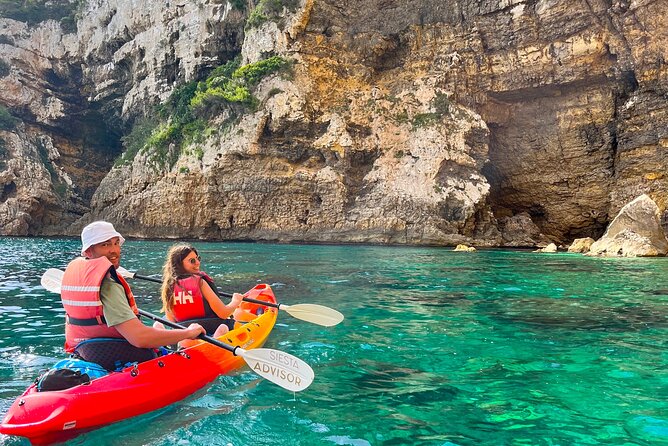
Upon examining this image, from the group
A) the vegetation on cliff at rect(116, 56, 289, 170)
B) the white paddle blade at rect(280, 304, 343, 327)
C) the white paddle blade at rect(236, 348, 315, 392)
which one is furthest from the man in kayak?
the vegetation on cliff at rect(116, 56, 289, 170)

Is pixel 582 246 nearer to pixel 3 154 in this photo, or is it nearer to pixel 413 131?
pixel 413 131

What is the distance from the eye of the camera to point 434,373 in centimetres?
503

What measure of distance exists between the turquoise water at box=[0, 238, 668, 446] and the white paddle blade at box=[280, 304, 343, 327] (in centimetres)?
28

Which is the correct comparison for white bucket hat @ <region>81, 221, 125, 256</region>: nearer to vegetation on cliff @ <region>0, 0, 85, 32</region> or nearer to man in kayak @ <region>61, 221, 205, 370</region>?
man in kayak @ <region>61, 221, 205, 370</region>

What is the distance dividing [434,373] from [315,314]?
2.21m

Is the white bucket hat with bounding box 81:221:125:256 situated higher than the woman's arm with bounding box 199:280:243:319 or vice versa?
the white bucket hat with bounding box 81:221:125:256

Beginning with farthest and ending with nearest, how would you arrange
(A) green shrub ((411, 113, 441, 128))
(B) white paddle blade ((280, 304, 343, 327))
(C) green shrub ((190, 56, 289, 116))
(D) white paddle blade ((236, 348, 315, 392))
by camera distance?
(C) green shrub ((190, 56, 289, 116)) < (A) green shrub ((411, 113, 441, 128)) < (B) white paddle blade ((280, 304, 343, 327)) < (D) white paddle blade ((236, 348, 315, 392))

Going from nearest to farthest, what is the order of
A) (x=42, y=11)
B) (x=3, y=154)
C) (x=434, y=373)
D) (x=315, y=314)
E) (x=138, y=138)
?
(x=434, y=373), (x=315, y=314), (x=3, y=154), (x=138, y=138), (x=42, y=11)

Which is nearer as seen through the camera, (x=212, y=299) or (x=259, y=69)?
(x=212, y=299)

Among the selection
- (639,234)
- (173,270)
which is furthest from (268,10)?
(173,270)

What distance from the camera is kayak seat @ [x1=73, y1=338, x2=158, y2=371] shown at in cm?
402

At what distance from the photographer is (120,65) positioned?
159 ft

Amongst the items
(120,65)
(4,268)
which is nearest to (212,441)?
(4,268)

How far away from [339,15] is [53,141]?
3462 cm
